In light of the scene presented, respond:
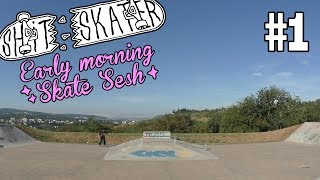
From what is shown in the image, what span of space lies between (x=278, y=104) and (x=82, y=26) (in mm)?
49721

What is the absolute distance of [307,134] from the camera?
39719 mm

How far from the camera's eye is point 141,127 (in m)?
80.6

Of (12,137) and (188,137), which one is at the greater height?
(12,137)

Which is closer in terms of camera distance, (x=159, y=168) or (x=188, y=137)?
(x=159, y=168)

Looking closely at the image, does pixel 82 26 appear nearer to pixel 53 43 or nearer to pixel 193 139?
pixel 53 43

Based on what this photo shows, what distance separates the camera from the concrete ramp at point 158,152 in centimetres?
2542

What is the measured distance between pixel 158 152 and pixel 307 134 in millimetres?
20299

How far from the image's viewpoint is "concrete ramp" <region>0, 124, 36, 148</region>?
1378 inches

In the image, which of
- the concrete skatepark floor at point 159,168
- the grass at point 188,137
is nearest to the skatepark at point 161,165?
the concrete skatepark floor at point 159,168

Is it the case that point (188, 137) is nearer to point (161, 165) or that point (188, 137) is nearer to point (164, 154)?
point (164, 154)

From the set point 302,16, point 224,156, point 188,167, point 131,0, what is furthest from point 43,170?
point 302,16

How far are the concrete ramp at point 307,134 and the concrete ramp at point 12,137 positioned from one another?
28.8 m

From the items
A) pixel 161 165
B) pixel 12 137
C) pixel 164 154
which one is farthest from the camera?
pixel 12 137

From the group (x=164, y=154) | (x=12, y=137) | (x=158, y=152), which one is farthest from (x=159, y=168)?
(x=12, y=137)
